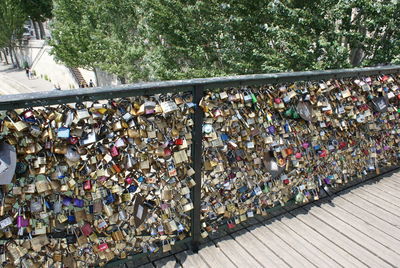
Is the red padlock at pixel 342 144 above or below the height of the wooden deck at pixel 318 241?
above

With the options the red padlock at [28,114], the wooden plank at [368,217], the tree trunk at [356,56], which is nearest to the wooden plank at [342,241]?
the wooden plank at [368,217]

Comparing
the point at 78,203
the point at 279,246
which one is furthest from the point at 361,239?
the point at 78,203

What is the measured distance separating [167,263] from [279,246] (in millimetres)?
1132

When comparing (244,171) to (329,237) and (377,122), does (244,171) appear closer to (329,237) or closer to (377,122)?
(329,237)

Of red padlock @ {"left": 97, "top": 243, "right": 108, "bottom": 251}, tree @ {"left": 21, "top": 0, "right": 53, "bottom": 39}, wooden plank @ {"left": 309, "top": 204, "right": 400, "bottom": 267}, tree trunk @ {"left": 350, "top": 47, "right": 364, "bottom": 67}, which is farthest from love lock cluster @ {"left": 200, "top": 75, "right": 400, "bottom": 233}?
tree @ {"left": 21, "top": 0, "right": 53, "bottom": 39}

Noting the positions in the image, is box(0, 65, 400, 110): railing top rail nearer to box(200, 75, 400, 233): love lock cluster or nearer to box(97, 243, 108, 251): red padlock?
box(200, 75, 400, 233): love lock cluster

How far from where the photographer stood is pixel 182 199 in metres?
2.53

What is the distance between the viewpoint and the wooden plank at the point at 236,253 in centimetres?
262

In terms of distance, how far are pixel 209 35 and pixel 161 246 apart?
9.91 metres

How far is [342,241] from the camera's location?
2.92 m

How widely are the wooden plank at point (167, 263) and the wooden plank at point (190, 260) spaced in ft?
0.18

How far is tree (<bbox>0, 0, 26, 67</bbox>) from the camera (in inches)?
1650

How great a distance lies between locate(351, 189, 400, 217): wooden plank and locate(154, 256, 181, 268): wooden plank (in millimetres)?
2586

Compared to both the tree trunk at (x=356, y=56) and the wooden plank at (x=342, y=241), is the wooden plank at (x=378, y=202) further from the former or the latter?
the tree trunk at (x=356, y=56)
